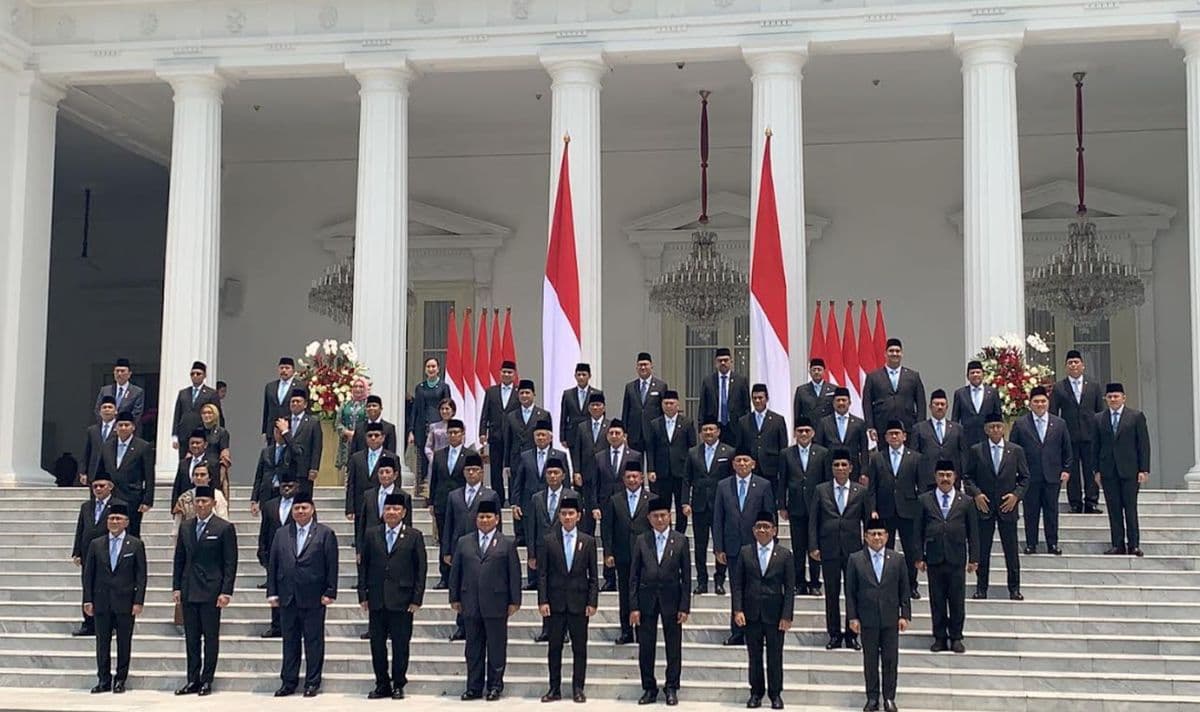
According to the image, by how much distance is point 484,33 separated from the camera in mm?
19641

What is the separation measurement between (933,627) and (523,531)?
4145 mm

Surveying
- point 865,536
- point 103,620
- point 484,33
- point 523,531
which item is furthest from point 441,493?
point 484,33

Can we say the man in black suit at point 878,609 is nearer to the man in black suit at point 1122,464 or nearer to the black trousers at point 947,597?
the black trousers at point 947,597

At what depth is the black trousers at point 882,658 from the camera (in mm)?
11719

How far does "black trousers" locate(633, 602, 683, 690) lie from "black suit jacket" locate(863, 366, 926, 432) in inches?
165

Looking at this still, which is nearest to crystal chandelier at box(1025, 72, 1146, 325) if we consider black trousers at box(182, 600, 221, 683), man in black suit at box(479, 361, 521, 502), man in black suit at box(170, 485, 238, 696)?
man in black suit at box(479, 361, 521, 502)

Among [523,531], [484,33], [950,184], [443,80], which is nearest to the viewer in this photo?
[523,531]

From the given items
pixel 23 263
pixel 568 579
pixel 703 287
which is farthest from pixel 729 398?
pixel 23 263

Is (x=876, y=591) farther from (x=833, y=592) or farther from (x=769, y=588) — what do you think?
(x=833, y=592)

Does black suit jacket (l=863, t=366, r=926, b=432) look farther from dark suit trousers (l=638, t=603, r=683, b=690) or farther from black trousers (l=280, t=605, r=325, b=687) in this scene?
black trousers (l=280, t=605, r=325, b=687)

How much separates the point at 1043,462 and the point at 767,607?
160 inches

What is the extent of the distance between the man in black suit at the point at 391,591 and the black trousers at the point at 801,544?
3.65 m

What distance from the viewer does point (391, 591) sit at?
12.6 meters

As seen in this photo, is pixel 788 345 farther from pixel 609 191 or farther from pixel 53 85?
pixel 53 85
